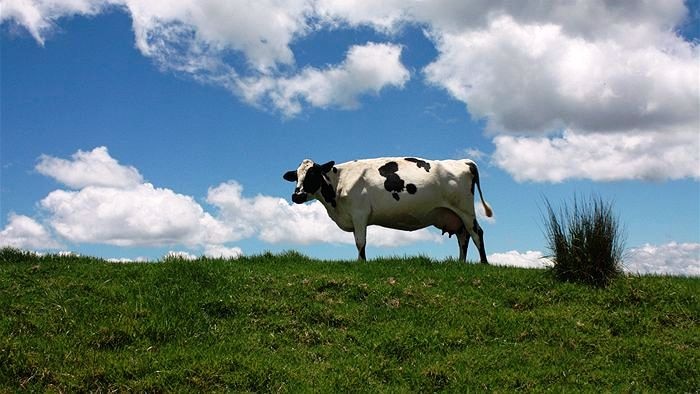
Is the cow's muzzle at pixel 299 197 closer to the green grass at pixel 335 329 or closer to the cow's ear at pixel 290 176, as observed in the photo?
the cow's ear at pixel 290 176

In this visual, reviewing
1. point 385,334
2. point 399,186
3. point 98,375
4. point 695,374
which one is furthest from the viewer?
point 399,186

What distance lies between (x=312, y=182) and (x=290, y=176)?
49.8 inches

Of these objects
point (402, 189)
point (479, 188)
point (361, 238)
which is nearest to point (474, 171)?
point (479, 188)

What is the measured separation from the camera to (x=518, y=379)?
9438mm

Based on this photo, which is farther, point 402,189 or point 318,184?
point 318,184

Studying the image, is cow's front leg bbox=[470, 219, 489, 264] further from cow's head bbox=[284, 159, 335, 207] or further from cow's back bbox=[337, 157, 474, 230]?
cow's head bbox=[284, 159, 335, 207]

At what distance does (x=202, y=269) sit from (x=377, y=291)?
3.50m

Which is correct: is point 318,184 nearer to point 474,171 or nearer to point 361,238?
point 361,238

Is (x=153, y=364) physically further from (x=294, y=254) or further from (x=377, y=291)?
(x=294, y=254)

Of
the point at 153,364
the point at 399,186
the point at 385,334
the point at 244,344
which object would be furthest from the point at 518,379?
the point at 399,186

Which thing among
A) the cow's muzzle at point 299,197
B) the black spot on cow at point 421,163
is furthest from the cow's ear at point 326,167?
the black spot on cow at point 421,163

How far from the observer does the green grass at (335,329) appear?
9.32m

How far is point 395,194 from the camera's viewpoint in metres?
17.6

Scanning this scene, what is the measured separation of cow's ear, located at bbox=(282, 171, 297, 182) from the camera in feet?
62.6
